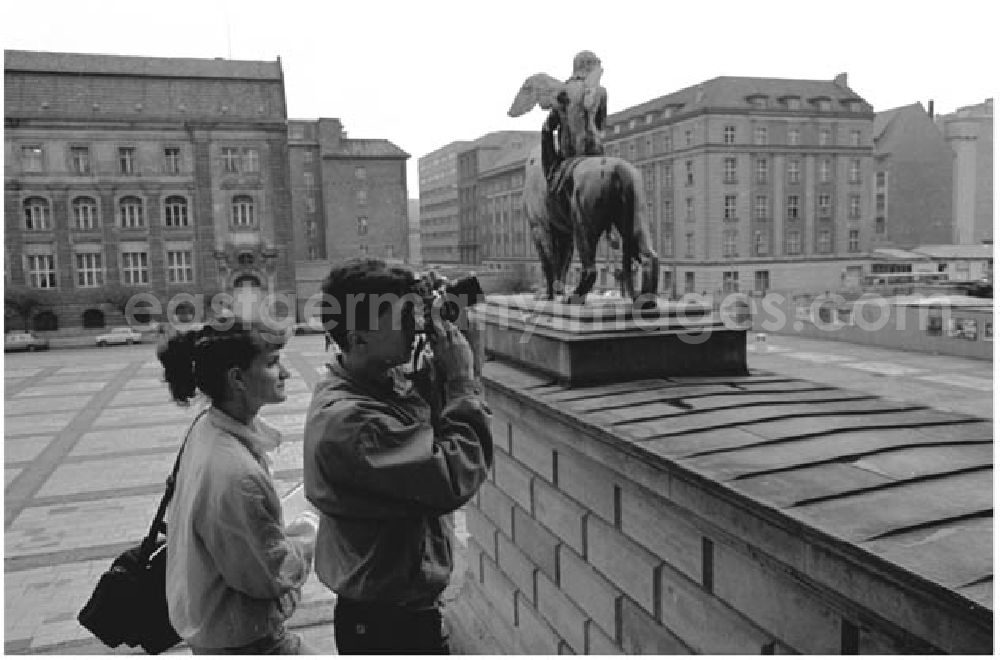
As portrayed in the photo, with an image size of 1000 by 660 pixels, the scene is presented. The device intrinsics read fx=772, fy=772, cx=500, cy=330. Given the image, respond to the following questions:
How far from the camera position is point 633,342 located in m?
4.86

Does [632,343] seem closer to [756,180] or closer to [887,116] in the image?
[756,180]

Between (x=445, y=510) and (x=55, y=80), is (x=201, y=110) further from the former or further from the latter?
(x=445, y=510)

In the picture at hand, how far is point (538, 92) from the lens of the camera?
5965 millimetres

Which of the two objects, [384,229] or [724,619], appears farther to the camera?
[384,229]

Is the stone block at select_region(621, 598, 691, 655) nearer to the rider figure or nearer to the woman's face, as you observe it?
the woman's face

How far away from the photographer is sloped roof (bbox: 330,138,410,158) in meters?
58.8

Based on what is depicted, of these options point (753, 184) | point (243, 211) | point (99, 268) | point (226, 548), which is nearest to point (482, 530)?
point (226, 548)

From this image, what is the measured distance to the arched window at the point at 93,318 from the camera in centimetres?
4380

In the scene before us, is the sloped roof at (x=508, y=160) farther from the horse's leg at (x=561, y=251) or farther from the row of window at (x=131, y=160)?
the horse's leg at (x=561, y=251)

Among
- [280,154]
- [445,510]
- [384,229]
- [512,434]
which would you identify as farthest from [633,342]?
[384,229]

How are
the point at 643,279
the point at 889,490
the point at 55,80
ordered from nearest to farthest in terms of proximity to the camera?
the point at 889,490 → the point at 643,279 → the point at 55,80

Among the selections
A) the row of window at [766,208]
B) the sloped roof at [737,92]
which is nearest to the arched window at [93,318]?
the row of window at [766,208]

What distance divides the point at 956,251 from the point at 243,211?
160ft

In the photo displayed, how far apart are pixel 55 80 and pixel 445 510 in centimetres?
4956
